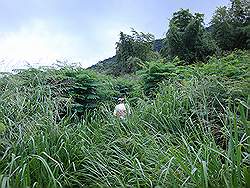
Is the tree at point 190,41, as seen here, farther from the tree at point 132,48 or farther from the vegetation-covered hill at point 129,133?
the vegetation-covered hill at point 129,133

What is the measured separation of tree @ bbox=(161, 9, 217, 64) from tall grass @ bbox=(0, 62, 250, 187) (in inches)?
345

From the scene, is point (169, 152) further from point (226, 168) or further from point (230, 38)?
point (230, 38)

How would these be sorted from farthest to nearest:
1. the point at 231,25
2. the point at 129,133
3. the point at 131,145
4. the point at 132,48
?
the point at 132,48 → the point at 231,25 → the point at 129,133 → the point at 131,145

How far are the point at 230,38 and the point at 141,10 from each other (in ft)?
27.3

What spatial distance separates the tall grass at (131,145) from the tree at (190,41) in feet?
28.7

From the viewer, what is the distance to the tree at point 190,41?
13270 millimetres

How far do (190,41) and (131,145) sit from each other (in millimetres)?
10822

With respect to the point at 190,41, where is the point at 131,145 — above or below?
below

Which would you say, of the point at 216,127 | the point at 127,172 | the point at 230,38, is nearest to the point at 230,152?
the point at 127,172

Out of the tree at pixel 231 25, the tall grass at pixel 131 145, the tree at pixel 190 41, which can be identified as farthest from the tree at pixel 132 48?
the tall grass at pixel 131 145

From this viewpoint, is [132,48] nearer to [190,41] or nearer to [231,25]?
[190,41]

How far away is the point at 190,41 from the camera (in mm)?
13516

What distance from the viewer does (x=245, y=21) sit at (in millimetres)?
13750

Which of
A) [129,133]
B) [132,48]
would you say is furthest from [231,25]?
[129,133]
